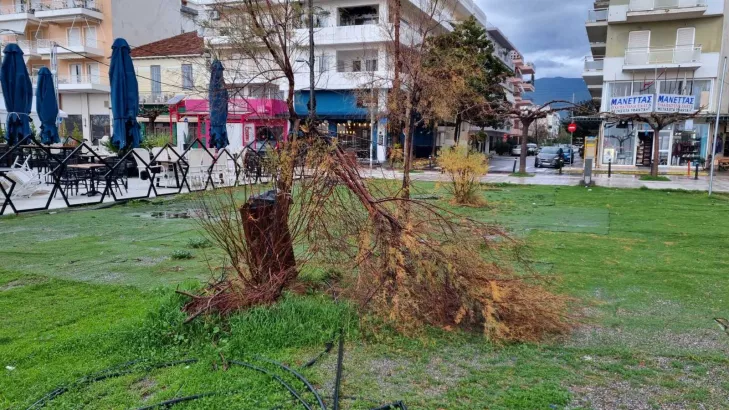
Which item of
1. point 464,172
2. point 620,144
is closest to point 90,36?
point 464,172

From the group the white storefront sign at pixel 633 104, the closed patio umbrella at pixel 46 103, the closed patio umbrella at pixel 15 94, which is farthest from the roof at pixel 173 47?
the white storefront sign at pixel 633 104

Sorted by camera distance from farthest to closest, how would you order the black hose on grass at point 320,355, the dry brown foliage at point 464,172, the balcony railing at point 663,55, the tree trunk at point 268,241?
the balcony railing at point 663,55 → the dry brown foliage at point 464,172 → the tree trunk at point 268,241 → the black hose on grass at point 320,355

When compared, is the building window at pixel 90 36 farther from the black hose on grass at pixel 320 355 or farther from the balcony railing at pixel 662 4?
the black hose on grass at pixel 320 355

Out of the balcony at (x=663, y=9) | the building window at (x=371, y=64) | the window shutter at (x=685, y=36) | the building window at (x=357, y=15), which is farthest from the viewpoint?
the building window at (x=357, y=15)

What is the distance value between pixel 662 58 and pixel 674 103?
362cm

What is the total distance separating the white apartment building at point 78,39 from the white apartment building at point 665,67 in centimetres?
3318

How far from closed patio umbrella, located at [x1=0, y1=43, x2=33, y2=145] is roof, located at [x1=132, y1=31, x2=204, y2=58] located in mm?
22561

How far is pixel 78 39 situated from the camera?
3850cm

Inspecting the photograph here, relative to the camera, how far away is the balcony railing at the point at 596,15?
113 ft

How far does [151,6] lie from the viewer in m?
41.5

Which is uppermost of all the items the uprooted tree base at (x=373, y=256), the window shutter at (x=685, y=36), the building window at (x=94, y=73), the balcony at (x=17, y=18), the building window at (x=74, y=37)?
the balcony at (x=17, y=18)

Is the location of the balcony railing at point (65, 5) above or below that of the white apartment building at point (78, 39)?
above

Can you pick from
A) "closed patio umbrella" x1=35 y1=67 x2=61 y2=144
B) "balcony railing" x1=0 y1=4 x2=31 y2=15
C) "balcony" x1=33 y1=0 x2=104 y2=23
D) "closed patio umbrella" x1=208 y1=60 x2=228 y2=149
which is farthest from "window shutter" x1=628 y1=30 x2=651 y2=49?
"balcony railing" x1=0 y1=4 x2=31 y2=15

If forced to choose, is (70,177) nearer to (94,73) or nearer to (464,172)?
(464,172)
